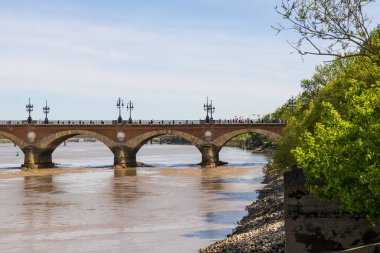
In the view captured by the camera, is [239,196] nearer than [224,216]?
No

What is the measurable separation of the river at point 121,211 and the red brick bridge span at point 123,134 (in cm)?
1305

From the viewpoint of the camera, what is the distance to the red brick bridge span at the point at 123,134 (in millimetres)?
82188

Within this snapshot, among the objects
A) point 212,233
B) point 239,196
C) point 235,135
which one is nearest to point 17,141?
point 235,135

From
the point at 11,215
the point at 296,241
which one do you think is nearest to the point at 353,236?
the point at 296,241

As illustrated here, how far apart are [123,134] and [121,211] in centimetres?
4512

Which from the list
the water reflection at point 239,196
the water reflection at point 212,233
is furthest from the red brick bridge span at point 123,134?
the water reflection at point 212,233

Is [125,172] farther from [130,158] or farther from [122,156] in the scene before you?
[130,158]

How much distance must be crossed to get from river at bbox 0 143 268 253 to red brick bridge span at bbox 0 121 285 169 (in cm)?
1305

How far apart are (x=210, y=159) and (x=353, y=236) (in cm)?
6332

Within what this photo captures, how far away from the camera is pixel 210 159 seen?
3211 inches

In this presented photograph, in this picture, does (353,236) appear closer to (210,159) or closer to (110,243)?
(110,243)

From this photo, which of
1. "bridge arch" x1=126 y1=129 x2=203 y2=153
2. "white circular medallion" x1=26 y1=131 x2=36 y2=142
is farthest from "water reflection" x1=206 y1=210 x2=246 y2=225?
"white circular medallion" x1=26 y1=131 x2=36 y2=142

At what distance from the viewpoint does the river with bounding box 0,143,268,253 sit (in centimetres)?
2834

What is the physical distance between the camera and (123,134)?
84000 millimetres
